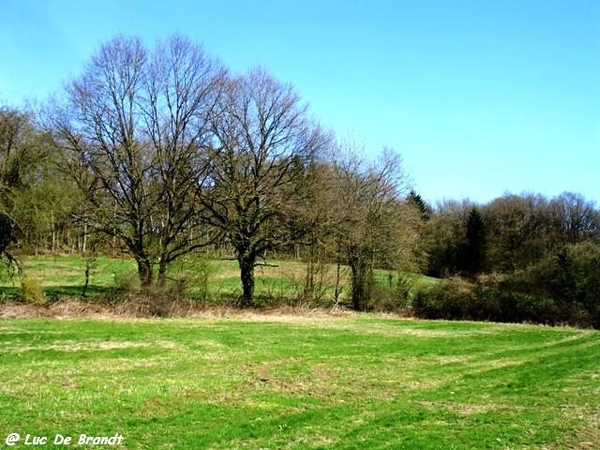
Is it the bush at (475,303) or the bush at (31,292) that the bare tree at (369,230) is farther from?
the bush at (31,292)

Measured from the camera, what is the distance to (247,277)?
36344 mm

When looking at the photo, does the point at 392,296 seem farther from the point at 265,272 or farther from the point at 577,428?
the point at 577,428

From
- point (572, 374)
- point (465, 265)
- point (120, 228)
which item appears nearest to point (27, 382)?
point (572, 374)

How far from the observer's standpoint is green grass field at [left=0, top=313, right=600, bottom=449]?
913 cm

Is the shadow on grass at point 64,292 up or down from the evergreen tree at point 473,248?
down

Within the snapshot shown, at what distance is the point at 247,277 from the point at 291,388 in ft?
76.4

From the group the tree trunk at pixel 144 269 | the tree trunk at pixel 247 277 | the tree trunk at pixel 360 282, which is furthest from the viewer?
the tree trunk at pixel 360 282

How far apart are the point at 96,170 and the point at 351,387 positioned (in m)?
23.2

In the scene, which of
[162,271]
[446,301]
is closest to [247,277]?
[162,271]

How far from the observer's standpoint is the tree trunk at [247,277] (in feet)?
118

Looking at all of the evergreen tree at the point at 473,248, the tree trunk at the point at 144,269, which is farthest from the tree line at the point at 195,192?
the evergreen tree at the point at 473,248

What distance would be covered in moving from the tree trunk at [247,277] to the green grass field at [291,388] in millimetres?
11896

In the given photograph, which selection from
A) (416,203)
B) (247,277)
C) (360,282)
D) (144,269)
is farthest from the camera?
(416,203)

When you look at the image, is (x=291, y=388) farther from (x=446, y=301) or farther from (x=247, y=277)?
(x=446, y=301)
